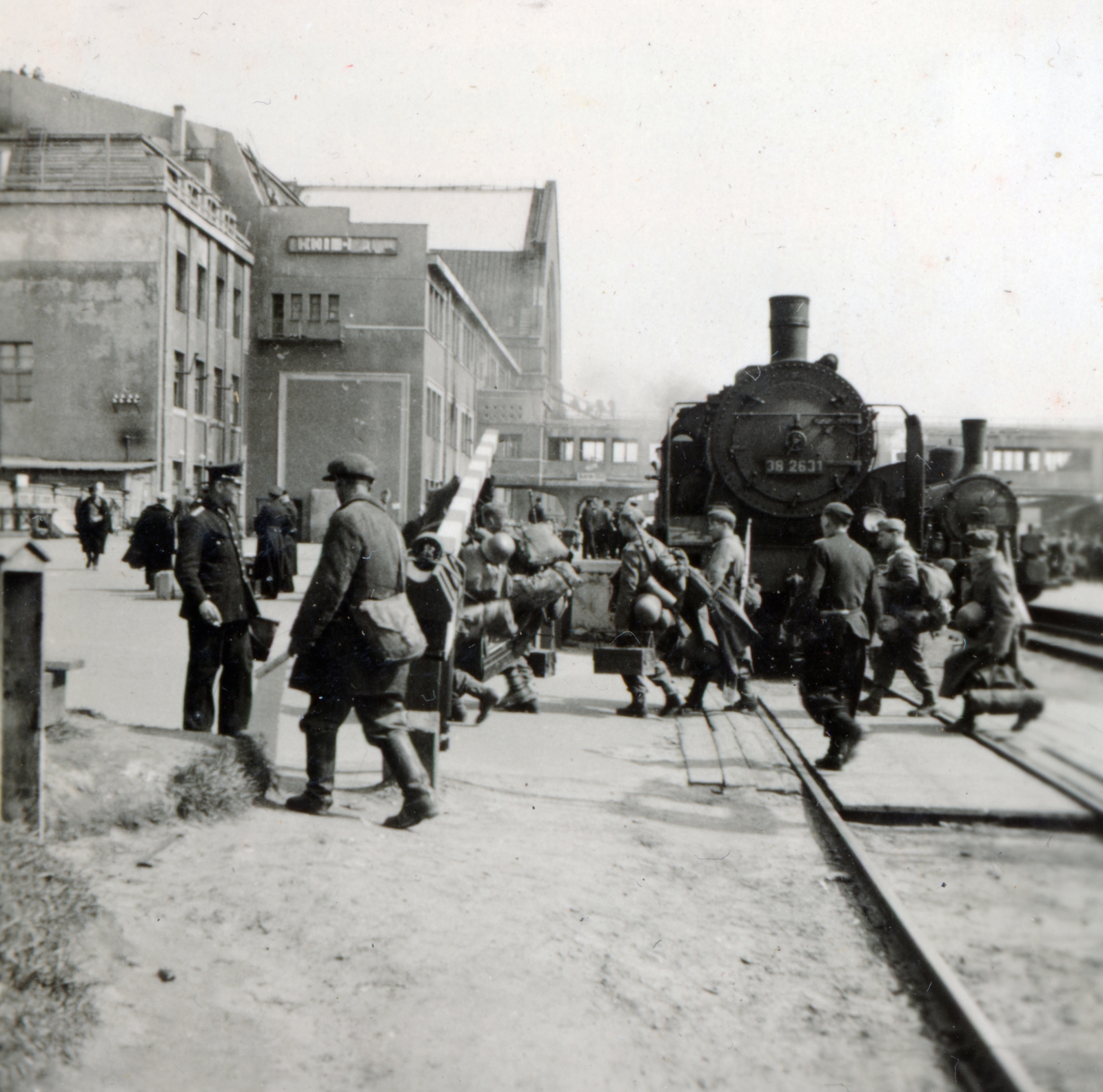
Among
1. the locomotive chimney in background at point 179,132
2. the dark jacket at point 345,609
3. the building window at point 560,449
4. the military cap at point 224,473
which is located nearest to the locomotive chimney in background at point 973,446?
the dark jacket at point 345,609

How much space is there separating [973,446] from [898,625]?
1888 mm

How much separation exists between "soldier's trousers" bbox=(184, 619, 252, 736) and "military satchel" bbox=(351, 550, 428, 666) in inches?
60.8

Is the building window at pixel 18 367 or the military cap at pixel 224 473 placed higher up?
the building window at pixel 18 367

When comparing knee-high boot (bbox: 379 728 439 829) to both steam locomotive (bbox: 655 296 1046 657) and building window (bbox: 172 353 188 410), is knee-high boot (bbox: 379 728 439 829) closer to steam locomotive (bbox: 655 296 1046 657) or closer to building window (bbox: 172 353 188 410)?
steam locomotive (bbox: 655 296 1046 657)

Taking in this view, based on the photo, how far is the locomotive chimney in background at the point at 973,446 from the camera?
9.03 meters

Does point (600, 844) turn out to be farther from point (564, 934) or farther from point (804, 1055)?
point (804, 1055)

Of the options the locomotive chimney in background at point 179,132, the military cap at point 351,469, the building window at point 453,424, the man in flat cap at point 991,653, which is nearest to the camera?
the man in flat cap at point 991,653

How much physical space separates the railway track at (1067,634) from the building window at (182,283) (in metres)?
33.5

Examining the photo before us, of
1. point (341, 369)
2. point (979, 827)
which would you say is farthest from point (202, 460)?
point (979, 827)

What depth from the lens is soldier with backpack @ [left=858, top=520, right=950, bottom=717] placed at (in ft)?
26.6

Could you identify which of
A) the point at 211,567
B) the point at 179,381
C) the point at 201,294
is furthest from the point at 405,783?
the point at 201,294

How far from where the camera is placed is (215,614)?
6273mm

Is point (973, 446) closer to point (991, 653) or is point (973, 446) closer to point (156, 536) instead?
point (991, 653)

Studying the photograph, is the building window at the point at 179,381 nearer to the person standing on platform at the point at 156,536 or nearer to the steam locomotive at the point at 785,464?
the person standing on platform at the point at 156,536
